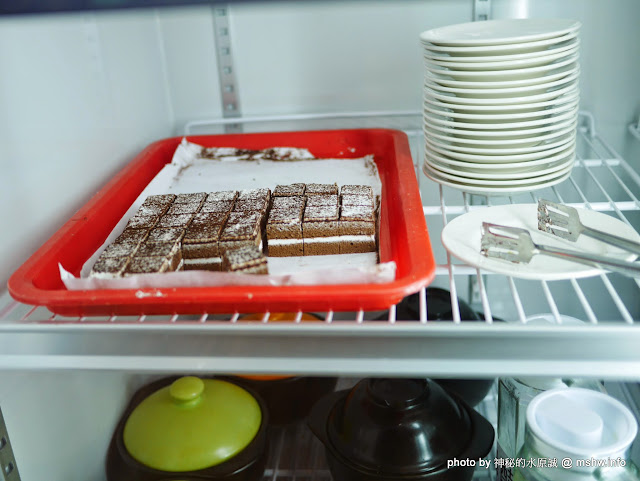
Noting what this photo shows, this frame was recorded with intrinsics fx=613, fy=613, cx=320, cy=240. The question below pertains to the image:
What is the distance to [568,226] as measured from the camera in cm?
86

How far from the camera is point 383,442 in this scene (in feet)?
3.21

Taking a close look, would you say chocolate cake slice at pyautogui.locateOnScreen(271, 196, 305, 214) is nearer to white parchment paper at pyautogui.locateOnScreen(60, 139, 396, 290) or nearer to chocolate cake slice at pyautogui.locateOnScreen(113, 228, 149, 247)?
white parchment paper at pyautogui.locateOnScreen(60, 139, 396, 290)

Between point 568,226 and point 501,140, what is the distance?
21cm

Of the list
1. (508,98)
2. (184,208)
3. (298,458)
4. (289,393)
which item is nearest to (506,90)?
(508,98)

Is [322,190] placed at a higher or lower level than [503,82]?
lower

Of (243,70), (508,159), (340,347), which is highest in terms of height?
(243,70)

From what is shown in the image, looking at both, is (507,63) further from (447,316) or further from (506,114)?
(447,316)

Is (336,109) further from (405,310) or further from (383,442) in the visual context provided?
(383,442)

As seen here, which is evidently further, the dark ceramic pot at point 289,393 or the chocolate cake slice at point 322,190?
the dark ceramic pot at point 289,393

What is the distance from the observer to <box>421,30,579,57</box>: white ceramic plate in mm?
934

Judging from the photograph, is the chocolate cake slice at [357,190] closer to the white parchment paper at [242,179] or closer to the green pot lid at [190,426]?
the white parchment paper at [242,179]

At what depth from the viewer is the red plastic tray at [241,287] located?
0.77 meters

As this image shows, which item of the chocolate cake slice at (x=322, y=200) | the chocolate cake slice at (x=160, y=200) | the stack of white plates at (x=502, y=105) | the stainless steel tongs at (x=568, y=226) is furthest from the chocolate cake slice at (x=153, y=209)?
the stainless steel tongs at (x=568, y=226)

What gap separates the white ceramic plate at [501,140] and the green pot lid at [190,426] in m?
0.61
